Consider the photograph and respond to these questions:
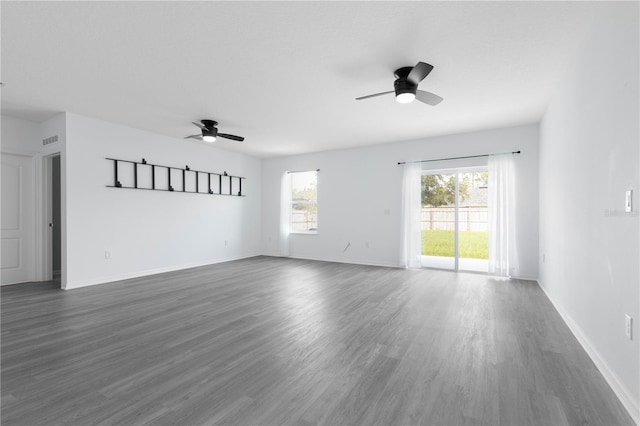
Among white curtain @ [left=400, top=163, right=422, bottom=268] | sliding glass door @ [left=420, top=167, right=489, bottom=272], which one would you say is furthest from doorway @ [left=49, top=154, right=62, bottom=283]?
sliding glass door @ [left=420, top=167, right=489, bottom=272]

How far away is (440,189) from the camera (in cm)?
604

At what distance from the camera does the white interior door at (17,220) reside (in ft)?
15.7

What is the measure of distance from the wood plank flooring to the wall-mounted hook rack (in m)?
2.10

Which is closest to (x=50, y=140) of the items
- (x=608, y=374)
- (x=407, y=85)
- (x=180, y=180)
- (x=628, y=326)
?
(x=180, y=180)

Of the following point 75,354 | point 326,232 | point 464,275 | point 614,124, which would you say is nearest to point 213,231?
point 326,232

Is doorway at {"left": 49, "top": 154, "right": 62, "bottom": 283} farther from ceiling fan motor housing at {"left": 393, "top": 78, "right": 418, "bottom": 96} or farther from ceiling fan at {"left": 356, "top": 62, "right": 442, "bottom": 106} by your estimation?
ceiling fan motor housing at {"left": 393, "top": 78, "right": 418, "bottom": 96}

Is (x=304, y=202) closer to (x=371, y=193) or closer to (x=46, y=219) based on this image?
(x=371, y=193)

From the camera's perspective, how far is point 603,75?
2.16 metres

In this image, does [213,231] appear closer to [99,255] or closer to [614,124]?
[99,255]

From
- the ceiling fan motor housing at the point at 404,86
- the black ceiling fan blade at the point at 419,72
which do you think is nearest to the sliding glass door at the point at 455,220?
the ceiling fan motor housing at the point at 404,86

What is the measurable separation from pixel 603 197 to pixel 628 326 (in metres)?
0.88

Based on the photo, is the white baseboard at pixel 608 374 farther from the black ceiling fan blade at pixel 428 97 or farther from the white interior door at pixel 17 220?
the white interior door at pixel 17 220

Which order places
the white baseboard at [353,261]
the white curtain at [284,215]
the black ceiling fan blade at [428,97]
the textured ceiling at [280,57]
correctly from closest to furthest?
the textured ceiling at [280,57], the black ceiling fan blade at [428,97], the white baseboard at [353,261], the white curtain at [284,215]

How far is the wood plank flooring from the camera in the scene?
1.67m
